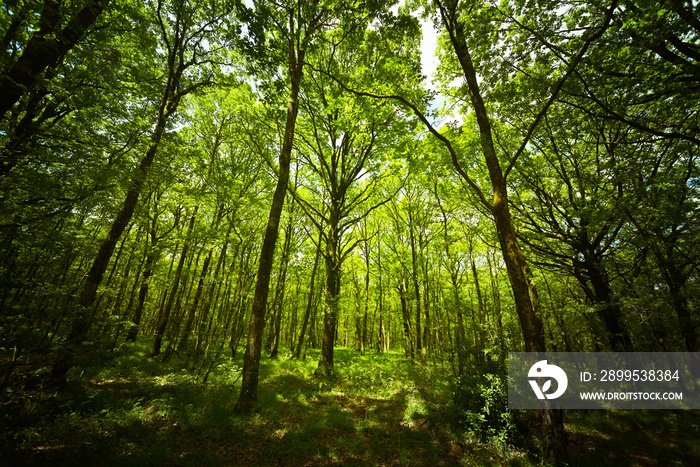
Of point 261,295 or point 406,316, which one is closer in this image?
point 261,295

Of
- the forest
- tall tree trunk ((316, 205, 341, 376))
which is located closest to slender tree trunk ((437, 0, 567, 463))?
the forest

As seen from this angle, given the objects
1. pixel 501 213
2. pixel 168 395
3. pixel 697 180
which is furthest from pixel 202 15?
pixel 697 180

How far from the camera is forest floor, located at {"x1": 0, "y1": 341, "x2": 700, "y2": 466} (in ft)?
14.0

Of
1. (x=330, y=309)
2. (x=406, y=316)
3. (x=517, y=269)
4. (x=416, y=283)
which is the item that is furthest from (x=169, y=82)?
(x=406, y=316)

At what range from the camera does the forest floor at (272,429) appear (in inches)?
167

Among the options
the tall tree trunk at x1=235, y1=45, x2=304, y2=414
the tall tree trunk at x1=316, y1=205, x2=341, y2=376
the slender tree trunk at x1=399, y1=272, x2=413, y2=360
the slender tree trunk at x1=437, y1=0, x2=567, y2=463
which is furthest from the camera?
the slender tree trunk at x1=399, y1=272, x2=413, y2=360

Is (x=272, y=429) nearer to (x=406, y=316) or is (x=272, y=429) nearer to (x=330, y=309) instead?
(x=330, y=309)

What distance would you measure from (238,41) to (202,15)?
5.42 metres

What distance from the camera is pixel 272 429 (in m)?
5.76

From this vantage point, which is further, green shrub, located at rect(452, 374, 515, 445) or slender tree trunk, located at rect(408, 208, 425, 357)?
slender tree trunk, located at rect(408, 208, 425, 357)

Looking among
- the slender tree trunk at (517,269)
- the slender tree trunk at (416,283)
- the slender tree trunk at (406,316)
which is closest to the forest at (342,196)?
the slender tree trunk at (517,269)

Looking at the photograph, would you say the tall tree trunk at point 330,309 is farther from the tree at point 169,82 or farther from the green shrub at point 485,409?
the tree at point 169,82

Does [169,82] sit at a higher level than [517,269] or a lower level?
higher

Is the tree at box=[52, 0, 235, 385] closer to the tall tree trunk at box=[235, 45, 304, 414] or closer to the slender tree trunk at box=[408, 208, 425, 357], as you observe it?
the tall tree trunk at box=[235, 45, 304, 414]
